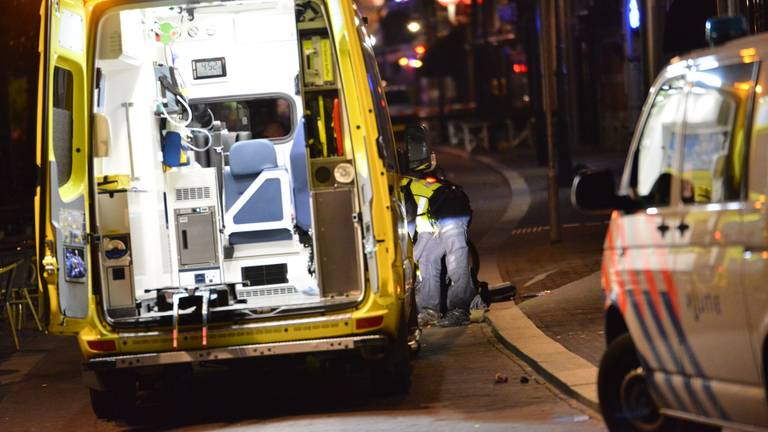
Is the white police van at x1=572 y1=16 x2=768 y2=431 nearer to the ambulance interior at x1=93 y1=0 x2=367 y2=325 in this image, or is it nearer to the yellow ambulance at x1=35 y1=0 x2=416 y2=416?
the yellow ambulance at x1=35 y1=0 x2=416 y2=416

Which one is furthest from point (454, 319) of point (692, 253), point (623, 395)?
point (692, 253)

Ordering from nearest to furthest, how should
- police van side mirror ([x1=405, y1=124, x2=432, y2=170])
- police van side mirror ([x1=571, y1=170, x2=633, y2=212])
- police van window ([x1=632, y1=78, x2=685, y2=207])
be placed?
police van window ([x1=632, y1=78, x2=685, y2=207]), police van side mirror ([x1=571, y1=170, x2=633, y2=212]), police van side mirror ([x1=405, y1=124, x2=432, y2=170])

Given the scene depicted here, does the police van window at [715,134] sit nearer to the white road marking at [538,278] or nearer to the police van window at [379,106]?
the police van window at [379,106]

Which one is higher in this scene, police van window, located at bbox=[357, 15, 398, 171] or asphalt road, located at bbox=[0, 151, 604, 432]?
police van window, located at bbox=[357, 15, 398, 171]

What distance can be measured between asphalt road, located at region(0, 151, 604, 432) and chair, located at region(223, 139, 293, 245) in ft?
3.80

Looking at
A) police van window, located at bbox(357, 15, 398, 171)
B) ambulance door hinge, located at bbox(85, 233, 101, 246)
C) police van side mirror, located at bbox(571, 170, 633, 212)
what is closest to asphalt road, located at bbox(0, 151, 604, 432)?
ambulance door hinge, located at bbox(85, 233, 101, 246)

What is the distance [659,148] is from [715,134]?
556mm

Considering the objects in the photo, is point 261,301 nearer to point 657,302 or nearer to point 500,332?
point 500,332

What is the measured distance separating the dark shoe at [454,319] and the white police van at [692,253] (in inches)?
217

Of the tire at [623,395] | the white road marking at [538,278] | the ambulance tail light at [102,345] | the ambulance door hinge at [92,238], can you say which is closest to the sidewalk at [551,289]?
the white road marking at [538,278]

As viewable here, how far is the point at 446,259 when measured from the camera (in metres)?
13.1

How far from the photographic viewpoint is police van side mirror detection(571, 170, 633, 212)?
7.08 metres

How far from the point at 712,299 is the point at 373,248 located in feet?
10.6

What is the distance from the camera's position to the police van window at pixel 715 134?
624 cm
